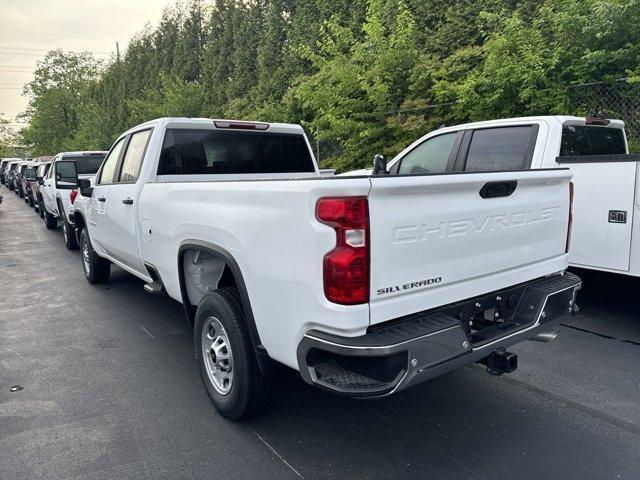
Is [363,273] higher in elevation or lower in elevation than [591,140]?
lower

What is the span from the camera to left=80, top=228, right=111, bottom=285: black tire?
716 cm

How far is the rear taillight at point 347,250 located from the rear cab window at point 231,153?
2.85 metres

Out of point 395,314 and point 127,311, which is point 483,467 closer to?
point 395,314

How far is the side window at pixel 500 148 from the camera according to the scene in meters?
5.45

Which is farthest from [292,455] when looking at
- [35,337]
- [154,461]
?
[35,337]

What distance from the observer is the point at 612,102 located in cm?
810

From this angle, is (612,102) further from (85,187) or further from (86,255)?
(86,255)

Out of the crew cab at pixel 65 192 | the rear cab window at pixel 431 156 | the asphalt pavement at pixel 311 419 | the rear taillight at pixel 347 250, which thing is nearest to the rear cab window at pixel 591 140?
the rear cab window at pixel 431 156

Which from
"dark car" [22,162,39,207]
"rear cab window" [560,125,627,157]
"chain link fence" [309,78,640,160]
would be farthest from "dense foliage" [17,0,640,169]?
"dark car" [22,162,39,207]

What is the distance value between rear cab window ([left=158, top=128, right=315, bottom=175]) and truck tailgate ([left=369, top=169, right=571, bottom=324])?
9.16 ft

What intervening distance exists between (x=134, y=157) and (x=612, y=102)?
23.1 feet

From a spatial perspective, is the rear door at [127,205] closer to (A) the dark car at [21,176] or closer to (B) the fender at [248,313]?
(B) the fender at [248,313]

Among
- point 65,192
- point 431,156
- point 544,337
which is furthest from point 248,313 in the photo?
point 65,192

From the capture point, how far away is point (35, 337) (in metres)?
5.28
